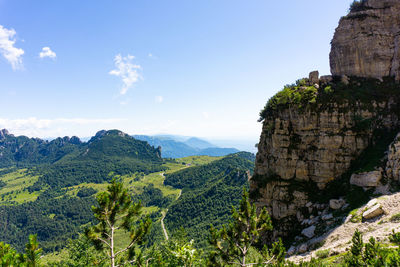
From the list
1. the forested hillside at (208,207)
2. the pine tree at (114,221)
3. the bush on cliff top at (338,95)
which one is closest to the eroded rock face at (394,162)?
the bush on cliff top at (338,95)

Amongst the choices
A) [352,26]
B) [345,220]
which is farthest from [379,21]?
[345,220]

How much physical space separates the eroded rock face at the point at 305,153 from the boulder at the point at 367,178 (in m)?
3.28

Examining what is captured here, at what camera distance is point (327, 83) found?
3634cm

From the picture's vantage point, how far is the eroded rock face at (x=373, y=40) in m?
34.9

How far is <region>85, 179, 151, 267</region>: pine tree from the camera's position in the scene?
14484 millimetres

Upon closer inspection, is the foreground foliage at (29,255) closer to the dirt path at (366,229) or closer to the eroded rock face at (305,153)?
the dirt path at (366,229)

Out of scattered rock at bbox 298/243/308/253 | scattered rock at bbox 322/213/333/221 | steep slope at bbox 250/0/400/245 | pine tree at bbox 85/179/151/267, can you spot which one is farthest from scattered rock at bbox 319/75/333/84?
pine tree at bbox 85/179/151/267

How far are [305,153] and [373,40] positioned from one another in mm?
22834

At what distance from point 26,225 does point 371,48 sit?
250923mm

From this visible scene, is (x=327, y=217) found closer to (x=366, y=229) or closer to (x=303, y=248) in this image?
(x=303, y=248)

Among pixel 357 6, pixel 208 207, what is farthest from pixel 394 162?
pixel 208 207

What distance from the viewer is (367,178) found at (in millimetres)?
26953

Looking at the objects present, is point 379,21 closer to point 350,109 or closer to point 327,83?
point 327,83

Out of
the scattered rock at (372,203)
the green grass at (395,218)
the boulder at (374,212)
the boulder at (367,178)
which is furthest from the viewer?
the boulder at (367,178)
